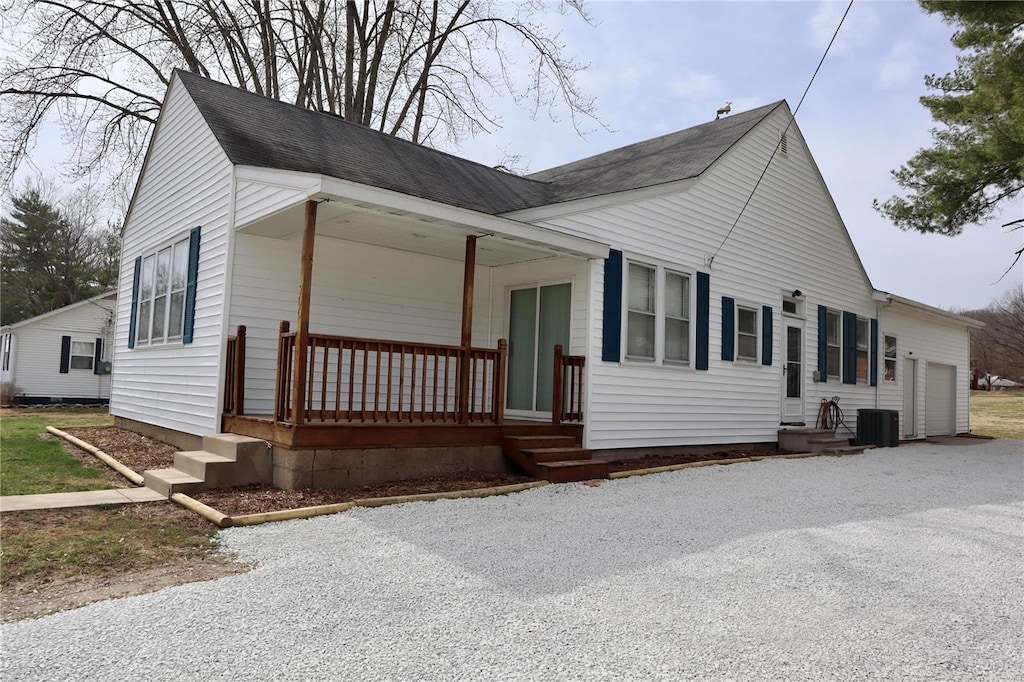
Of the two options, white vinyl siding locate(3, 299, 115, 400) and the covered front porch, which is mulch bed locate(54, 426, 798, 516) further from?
white vinyl siding locate(3, 299, 115, 400)

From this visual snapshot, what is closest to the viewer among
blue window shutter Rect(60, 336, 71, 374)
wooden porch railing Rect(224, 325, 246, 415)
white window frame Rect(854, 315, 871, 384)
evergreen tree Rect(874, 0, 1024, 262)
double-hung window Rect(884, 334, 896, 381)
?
wooden porch railing Rect(224, 325, 246, 415)

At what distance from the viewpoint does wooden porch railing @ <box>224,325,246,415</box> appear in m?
7.42

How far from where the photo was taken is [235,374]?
750 centimetres

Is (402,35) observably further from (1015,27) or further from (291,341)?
(291,341)

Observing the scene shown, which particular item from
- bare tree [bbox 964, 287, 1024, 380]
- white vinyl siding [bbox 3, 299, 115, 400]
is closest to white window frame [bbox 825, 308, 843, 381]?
white vinyl siding [bbox 3, 299, 115, 400]

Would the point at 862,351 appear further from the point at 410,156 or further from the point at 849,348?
the point at 410,156

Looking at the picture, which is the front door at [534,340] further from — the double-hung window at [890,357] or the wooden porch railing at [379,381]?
the double-hung window at [890,357]

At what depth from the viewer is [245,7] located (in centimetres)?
1833

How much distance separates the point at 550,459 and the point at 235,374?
350cm

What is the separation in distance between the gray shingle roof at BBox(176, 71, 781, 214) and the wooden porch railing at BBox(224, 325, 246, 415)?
1.95m

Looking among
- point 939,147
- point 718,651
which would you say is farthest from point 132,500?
point 939,147

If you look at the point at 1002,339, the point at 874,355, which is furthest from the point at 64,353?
the point at 1002,339

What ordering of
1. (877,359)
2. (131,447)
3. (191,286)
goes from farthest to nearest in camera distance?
(877,359) → (131,447) → (191,286)

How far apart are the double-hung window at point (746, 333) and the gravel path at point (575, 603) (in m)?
4.90
